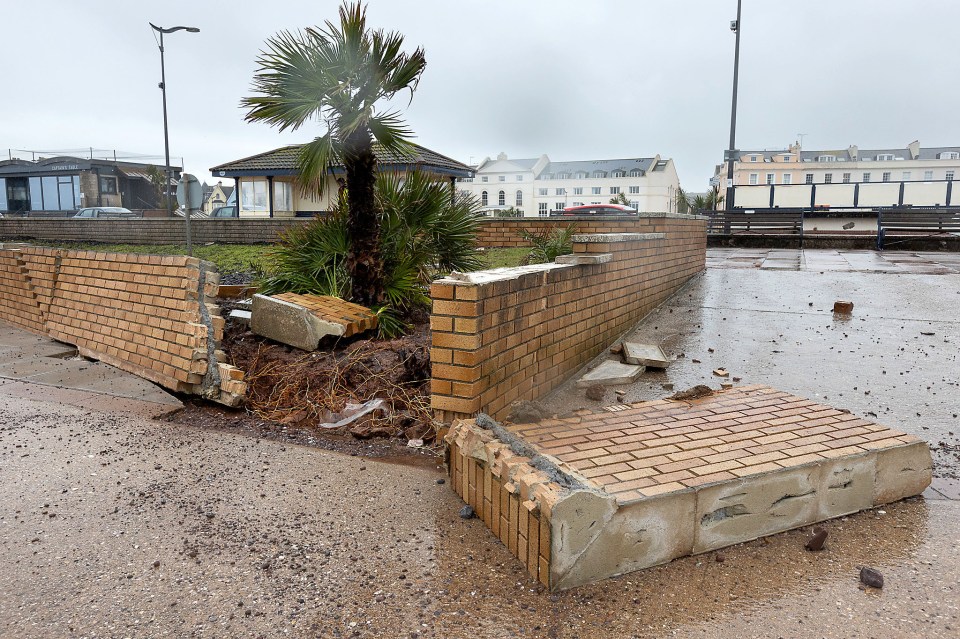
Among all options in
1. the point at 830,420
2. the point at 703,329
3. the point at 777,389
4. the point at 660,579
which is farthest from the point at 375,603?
the point at 703,329

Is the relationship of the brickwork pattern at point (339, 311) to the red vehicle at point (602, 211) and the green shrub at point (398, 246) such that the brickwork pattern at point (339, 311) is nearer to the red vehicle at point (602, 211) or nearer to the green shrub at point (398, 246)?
the green shrub at point (398, 246)

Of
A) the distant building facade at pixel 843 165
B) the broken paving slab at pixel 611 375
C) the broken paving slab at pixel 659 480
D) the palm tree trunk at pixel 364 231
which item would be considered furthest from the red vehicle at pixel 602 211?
the distant building facade at pixel 843 165

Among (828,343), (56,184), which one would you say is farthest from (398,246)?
(56,184)

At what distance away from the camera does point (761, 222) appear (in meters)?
18.3

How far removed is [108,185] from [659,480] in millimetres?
49665

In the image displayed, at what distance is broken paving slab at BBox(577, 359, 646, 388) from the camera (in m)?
4.90

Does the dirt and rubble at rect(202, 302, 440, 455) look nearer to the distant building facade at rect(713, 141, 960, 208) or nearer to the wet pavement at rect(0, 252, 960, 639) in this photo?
the wet pavement at rect(0, 252, 960, 639)

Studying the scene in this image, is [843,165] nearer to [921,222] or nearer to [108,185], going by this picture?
[921,222]

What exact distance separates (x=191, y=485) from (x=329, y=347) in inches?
88.6

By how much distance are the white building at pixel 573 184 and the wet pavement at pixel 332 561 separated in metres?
87.0

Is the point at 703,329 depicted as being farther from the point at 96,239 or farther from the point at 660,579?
the point at 96,239

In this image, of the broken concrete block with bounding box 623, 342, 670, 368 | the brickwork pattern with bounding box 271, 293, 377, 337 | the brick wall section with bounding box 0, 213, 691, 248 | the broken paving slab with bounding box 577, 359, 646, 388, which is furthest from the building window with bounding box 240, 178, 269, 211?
the broken paving slab with bounding box 577, 359, 646, 388

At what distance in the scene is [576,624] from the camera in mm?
2309

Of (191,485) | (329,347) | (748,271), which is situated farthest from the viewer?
(748,271)
